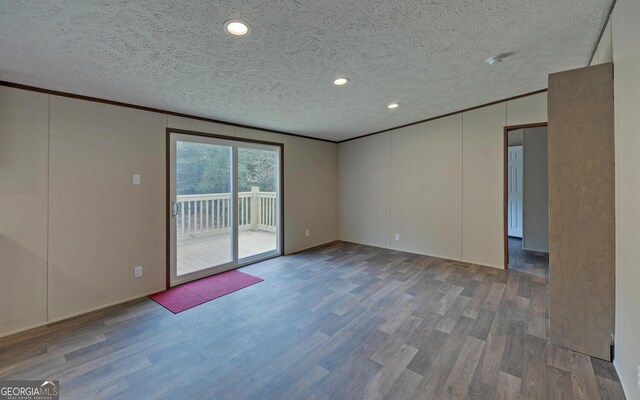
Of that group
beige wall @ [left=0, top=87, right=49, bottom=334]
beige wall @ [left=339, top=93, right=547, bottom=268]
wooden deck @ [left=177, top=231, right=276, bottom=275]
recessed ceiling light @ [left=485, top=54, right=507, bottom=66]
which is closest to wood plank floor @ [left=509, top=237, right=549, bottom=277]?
beige wall @ [left=339, top=93, right=547, bottom=268]

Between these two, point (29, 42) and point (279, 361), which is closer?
point (29, 42)

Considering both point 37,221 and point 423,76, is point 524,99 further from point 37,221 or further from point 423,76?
point 37,221

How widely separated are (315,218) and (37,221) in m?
4.02

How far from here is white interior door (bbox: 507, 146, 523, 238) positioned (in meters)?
5.64

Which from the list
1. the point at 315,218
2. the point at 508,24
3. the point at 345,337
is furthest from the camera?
the point at 315,218

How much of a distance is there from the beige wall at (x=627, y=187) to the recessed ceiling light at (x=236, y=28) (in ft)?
7.04

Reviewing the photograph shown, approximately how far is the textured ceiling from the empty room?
0.02m

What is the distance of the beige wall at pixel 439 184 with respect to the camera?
3883 mm

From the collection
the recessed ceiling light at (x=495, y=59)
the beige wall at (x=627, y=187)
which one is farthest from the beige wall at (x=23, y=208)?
the beige wall at (x=627, y=187)

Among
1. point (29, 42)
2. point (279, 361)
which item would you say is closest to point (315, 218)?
point (279, 361)

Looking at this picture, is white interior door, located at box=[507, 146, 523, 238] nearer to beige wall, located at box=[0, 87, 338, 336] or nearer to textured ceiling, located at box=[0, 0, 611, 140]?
textured ceiling, located at box=[0, 0, 611, 140]

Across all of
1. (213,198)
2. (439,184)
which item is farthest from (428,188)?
(213,198)

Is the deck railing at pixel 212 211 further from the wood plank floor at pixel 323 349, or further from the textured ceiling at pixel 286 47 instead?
the textured ceiling at pixel 286 47

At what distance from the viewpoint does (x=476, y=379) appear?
175 cm
